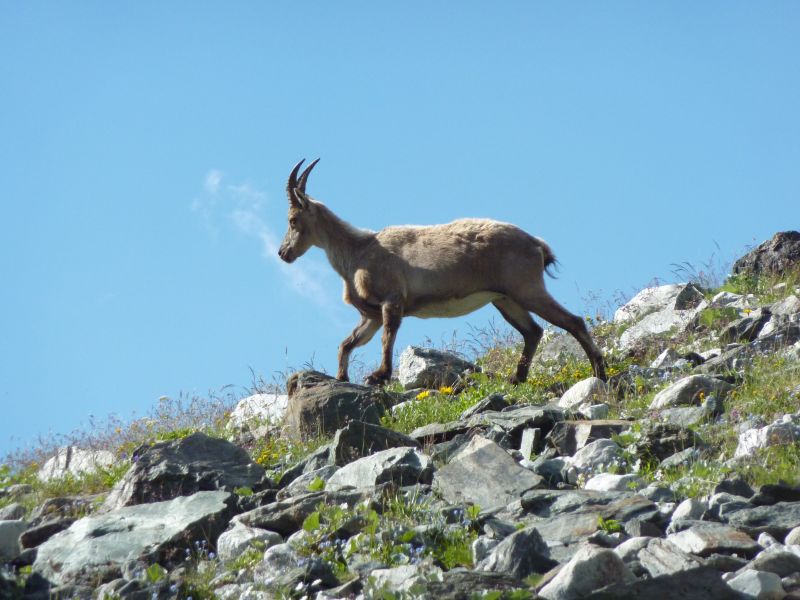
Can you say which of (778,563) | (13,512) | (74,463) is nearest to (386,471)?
(778,563)

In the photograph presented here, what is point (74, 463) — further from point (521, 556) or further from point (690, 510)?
point (690, 510)

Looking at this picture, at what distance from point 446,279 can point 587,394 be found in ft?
10.2

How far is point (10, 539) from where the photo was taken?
20.1ft

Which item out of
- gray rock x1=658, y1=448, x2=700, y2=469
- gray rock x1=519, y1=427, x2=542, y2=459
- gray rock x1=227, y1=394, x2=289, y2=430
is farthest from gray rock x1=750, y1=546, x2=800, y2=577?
gray rock x1=227, y1=394, x2=289, y2=430

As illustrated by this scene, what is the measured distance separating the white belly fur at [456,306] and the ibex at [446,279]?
0.01 meters

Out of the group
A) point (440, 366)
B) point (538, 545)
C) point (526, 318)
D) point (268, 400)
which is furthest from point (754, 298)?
point (538, 545)

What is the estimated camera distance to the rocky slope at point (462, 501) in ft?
15.8

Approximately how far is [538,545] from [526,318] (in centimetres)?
713

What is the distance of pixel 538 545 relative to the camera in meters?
4.94

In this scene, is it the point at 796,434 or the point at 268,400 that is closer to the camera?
the point at 796,434

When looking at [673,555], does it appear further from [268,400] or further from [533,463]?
[268,400]

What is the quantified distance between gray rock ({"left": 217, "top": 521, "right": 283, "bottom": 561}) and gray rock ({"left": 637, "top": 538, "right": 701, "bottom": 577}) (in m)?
1.90

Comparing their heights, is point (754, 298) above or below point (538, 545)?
above

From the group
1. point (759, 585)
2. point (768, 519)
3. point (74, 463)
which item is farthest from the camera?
point (74, 463)
